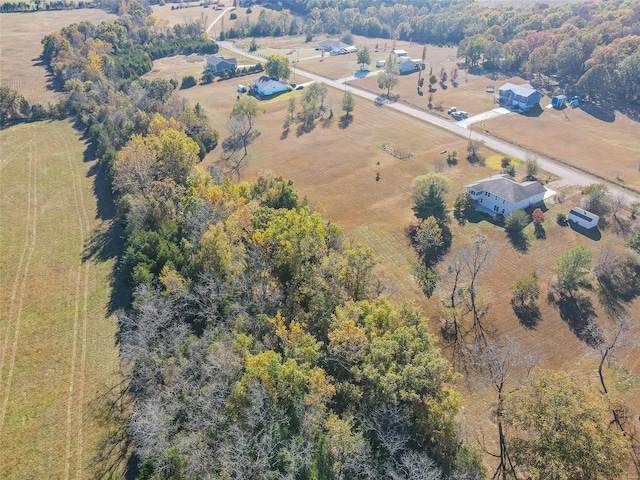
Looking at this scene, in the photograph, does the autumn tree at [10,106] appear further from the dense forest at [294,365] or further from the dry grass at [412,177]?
the dense forest at [294,365]

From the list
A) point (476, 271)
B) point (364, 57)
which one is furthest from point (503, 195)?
point (364, 57)

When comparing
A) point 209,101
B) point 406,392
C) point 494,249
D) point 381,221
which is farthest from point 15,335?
point 209,101

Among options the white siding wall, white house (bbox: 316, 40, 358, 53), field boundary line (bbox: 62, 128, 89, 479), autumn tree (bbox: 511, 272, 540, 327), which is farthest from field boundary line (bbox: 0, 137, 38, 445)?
white house (bbox: 316, 40, 358, 53)

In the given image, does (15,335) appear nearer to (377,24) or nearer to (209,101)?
(209,101)

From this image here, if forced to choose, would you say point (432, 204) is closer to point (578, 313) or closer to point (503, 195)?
point (503, 195)

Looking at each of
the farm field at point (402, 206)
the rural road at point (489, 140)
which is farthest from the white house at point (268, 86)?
the rural road at point (489, 140)
